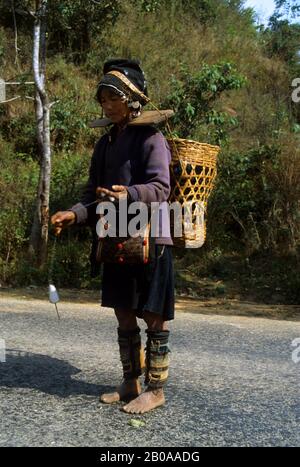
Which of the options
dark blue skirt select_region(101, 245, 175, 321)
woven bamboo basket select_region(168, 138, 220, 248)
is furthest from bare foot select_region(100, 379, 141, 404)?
woven bamboo basket select_region(168, 138, 220, 248)

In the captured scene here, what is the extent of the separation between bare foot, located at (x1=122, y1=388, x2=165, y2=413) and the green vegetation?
19.0 ft

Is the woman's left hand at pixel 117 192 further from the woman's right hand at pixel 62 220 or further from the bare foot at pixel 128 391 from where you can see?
the bare foot at pixel 128 391

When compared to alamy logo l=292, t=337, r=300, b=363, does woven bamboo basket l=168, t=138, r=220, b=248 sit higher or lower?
higher

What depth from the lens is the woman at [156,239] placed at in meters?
3.43

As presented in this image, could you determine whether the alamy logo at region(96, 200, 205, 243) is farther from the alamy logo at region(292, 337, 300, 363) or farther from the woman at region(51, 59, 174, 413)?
the alamy logo at region(292, 337, 300, 363)

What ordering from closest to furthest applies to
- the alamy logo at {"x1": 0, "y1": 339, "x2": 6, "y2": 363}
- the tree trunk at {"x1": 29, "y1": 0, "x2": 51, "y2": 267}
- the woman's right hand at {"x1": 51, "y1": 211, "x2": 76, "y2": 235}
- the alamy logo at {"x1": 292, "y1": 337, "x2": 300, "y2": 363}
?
1. the woman's right hand at {"x1": 51, "y1": 211, "x2": 76, "y2": 235}
2. the alamy logo at {"x1": 0, "y1": 339, "x2": 6, "y2": 363}
3. the alamy logo at {"x1": 292, "y1": 337, "x2": 300, "y2": 363}
4. the tree trunk at {"x1": 29, "y1": 0, "x2": 51, "y2": 267}

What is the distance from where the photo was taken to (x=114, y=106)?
349cm

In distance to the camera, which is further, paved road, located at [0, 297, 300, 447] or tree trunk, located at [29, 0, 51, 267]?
tree trunk, located at [29, 0, 51, 267]

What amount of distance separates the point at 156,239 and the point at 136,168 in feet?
1.35

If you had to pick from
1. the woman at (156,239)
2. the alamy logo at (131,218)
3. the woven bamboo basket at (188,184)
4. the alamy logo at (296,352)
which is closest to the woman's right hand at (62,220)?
the woman at (156,239)

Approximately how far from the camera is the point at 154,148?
11.1 feet

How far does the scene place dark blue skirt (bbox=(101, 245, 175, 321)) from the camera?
11.4ft

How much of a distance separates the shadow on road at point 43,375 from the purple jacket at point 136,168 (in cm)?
106

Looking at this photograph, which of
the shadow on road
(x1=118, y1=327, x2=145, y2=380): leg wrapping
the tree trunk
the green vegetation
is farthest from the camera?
the green vegetation
